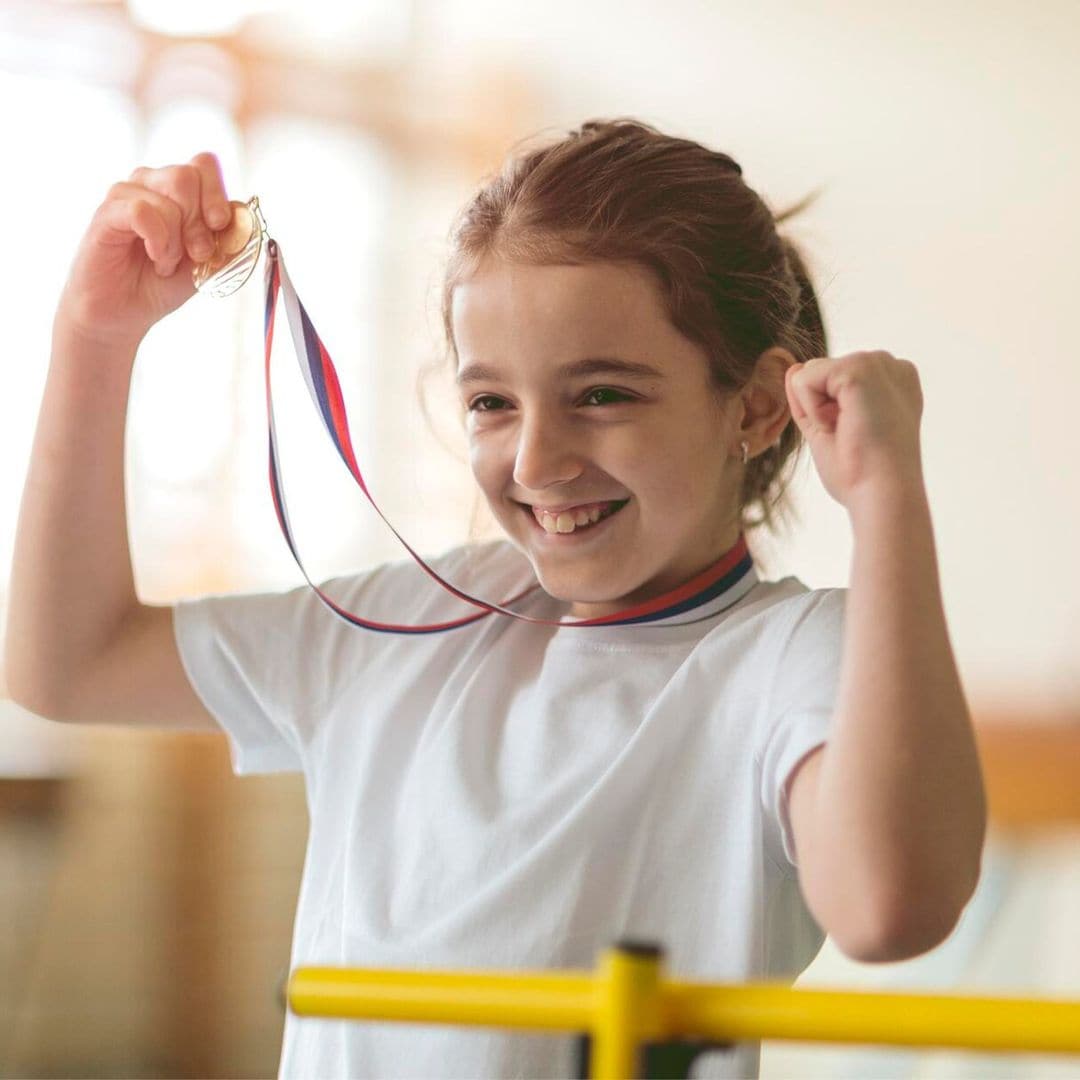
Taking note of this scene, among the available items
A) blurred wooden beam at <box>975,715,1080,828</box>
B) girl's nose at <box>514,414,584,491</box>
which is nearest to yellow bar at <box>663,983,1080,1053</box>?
girl's nose at <box>514,414,584,491</box>

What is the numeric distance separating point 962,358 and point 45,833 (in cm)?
168

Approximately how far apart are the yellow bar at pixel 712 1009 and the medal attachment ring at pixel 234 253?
506 mm

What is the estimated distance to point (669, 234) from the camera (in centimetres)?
83

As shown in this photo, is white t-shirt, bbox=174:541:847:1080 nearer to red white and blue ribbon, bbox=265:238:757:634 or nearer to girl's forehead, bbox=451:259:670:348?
red white and blue ribbon, bbox=265:238:757:634

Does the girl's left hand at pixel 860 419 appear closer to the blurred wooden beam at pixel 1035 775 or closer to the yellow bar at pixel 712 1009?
the yellow bar at pixel 712 1009

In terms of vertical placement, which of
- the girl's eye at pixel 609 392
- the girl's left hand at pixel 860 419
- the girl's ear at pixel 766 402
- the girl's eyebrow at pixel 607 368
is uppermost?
the girl's ear at pixel 766 402

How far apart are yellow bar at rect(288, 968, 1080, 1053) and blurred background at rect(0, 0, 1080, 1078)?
1.79 metres

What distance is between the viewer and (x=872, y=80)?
243 cm

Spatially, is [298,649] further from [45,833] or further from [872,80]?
[872,80]

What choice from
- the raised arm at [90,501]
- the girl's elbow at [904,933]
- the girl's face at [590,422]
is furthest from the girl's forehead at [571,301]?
the girl's elbow at [904,933]

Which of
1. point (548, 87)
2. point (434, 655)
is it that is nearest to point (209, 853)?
point (548, 87)

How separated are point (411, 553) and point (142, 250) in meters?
0.27

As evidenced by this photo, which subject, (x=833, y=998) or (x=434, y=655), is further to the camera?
(x=434, y=655)

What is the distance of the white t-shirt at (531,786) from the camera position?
75 cm
